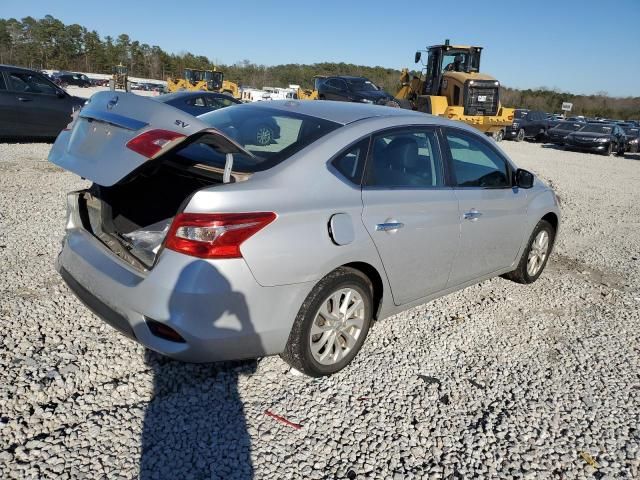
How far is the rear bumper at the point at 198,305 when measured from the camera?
2.35 metres

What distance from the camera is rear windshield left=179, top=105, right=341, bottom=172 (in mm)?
2754

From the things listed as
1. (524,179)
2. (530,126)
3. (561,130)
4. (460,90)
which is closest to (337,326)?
(524,179)

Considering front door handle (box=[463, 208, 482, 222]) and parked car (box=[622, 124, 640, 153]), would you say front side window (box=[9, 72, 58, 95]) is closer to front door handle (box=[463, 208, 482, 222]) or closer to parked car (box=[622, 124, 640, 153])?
front door handle (box=[463, 208, 482, 222])

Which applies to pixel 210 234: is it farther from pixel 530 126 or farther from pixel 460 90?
pixel 530 126

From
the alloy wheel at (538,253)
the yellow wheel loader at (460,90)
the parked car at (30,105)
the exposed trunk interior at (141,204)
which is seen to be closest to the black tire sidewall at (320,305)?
the exposed trunk interior at (141,204)

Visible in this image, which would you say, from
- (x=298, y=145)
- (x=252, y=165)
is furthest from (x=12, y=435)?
(x=298, y=145)

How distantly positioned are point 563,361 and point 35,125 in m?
11.3

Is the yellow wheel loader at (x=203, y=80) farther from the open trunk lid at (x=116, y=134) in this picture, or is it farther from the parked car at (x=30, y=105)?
the open trunk lid at (x=116, y=134)

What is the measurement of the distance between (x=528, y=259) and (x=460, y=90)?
1442 cm

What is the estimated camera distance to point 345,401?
9.26 ft

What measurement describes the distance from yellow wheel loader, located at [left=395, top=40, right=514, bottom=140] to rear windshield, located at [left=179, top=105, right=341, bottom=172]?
49.6 ft

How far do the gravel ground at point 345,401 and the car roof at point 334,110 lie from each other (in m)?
1.61

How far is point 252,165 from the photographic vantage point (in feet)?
8.78

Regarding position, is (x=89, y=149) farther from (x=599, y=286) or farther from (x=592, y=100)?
(x=592, y=100)
